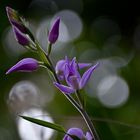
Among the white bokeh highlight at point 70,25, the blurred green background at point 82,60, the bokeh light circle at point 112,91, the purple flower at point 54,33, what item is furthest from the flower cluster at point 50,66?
the white bokeh highlight at point 70,25

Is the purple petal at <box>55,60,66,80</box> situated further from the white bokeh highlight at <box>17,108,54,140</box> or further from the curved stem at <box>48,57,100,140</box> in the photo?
the white bokeh highlight at <box>17,108,54,140</box>

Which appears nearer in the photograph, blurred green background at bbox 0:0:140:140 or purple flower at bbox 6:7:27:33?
purple flower at bbox 6:7:27:33

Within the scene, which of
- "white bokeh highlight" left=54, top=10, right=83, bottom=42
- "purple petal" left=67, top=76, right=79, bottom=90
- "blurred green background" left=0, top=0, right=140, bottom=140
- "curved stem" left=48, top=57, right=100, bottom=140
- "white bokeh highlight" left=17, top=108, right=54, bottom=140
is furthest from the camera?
"white bokeh highlight" left=54, top=10, right=83, bottom=42

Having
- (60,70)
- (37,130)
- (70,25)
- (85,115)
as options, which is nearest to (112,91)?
(37,130)

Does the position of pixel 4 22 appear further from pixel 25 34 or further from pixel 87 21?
pixel 25 34

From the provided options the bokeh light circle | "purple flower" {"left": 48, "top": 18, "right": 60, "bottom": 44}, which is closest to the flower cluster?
"purple flower" {"left": 48, "top": 18, "right": 60, "bottom": 44}

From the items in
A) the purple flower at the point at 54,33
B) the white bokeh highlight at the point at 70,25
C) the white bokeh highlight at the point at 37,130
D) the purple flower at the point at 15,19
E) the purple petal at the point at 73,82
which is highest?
the purple flower at the point at 15,19

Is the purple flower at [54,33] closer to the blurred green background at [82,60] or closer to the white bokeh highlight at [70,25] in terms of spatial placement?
the blurred green background at [82,60]

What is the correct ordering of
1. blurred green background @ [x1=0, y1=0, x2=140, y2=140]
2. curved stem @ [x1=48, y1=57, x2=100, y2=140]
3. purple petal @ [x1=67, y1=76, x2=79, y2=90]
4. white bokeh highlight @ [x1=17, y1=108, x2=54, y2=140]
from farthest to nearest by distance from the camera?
blurred green background @ [x1=0, y1=0, x2=140, y2=140]
white bokeh highlight @ [x1=17, y1=108, x2=54, y2=140]
purple petal @ [x1=67, y1=76, x2=79, y2=90]
curved stem @ [x1=48, y1=57, x2=100, y2=140]
